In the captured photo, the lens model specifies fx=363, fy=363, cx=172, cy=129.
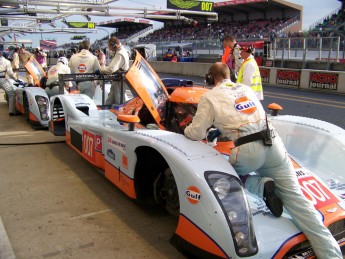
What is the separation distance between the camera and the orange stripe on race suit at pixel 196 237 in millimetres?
2338

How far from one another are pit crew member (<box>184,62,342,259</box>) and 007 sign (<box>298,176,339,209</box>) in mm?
197

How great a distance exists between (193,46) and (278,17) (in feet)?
75.7

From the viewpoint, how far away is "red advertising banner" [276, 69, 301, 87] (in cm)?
1452

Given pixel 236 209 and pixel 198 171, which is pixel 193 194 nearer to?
pixel 198 171

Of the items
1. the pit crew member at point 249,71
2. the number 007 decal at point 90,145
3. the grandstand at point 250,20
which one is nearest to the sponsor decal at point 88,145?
the number 007 decal at point 90,145

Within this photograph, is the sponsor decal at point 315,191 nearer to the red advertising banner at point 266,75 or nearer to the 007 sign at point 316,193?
the 007 sign at point 316,193

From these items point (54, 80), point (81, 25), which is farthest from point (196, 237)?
point (81, 25)

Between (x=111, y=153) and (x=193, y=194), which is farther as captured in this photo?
(x=111, y=153)

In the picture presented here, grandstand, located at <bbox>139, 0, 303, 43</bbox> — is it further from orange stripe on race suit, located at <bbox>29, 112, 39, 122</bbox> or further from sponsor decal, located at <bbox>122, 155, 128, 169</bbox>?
sponsor decal, located at <bbox>122, 155, 128, 169</bbox>

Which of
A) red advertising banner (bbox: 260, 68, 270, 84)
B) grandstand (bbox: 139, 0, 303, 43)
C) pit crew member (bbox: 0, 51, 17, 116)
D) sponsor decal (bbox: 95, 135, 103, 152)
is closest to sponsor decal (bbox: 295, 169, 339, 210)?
sponsor decal (bbox: 95, 135, 103, 152)

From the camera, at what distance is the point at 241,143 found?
8.79 feet

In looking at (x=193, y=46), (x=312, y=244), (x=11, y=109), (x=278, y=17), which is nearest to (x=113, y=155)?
(x=312, y=244)

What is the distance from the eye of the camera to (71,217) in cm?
346

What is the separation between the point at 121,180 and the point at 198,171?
1.26 m
